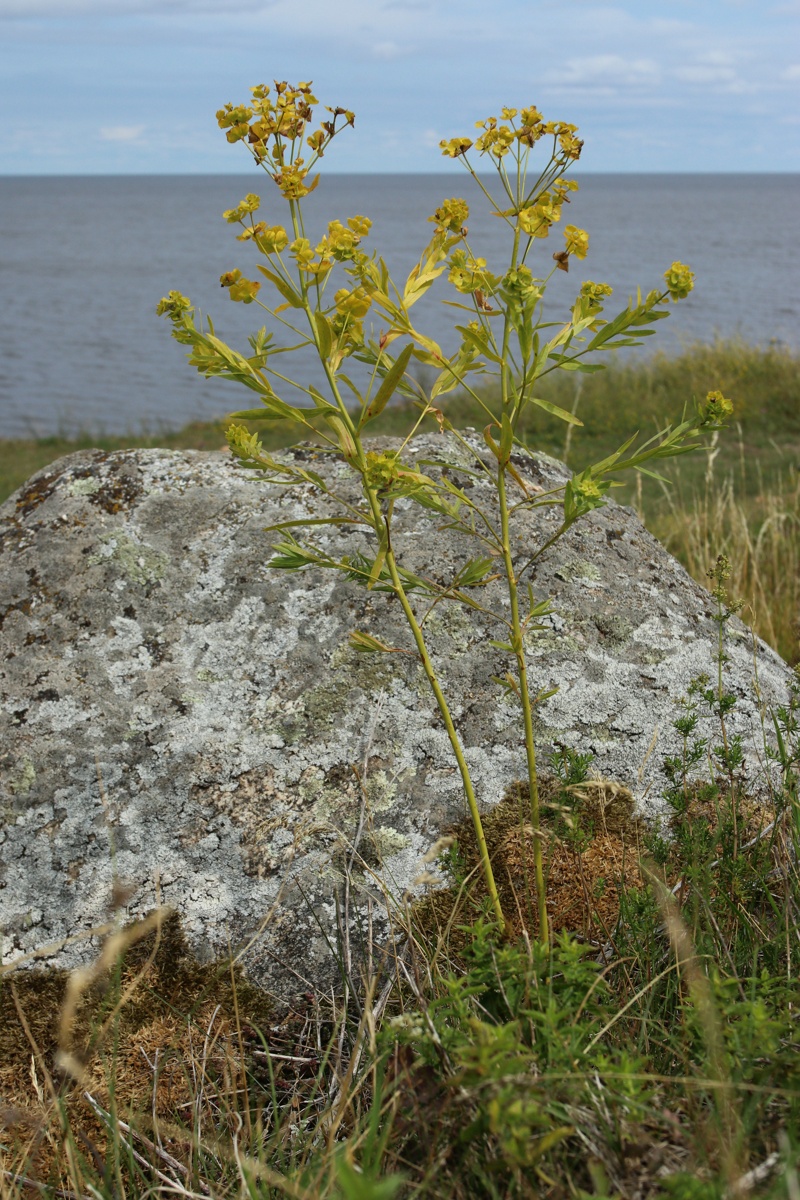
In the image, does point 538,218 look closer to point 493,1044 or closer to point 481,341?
point 481,341

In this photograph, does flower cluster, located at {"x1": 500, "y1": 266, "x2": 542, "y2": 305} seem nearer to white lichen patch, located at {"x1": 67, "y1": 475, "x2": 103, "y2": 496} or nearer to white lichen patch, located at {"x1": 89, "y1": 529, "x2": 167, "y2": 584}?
white lichen patch, located at {"x1": 89, "y1": 529, "x2": 167, "y2": 584}

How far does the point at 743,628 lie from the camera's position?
294cm

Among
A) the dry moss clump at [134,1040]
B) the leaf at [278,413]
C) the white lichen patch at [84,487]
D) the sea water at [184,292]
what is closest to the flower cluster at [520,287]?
the leaf at [278,413]

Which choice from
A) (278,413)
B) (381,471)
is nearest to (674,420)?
(278,413)

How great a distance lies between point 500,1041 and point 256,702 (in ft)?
4.34

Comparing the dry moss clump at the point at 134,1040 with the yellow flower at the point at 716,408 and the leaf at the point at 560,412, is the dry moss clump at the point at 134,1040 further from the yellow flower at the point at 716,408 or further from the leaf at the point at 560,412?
the yellow flower at the point at 716,408

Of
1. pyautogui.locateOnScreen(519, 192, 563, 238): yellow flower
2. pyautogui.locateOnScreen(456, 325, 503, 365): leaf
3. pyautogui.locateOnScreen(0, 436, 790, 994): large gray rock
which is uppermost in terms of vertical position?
pyautogui.locateOnScreen(519, 192, 563, 238): yellow flower

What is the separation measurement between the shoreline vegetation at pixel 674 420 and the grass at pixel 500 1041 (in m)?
3.11

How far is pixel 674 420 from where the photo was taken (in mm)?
11953

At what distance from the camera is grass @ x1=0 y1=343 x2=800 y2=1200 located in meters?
1.37

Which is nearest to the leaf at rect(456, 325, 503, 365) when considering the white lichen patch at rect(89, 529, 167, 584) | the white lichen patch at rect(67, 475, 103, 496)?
the white lichen patch at rect(89, 529, 167, 584)

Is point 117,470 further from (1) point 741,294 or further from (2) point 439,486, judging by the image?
(1) point 741,294

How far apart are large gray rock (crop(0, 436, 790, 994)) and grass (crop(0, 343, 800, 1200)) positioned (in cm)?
11

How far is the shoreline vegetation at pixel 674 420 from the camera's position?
21.0ft
